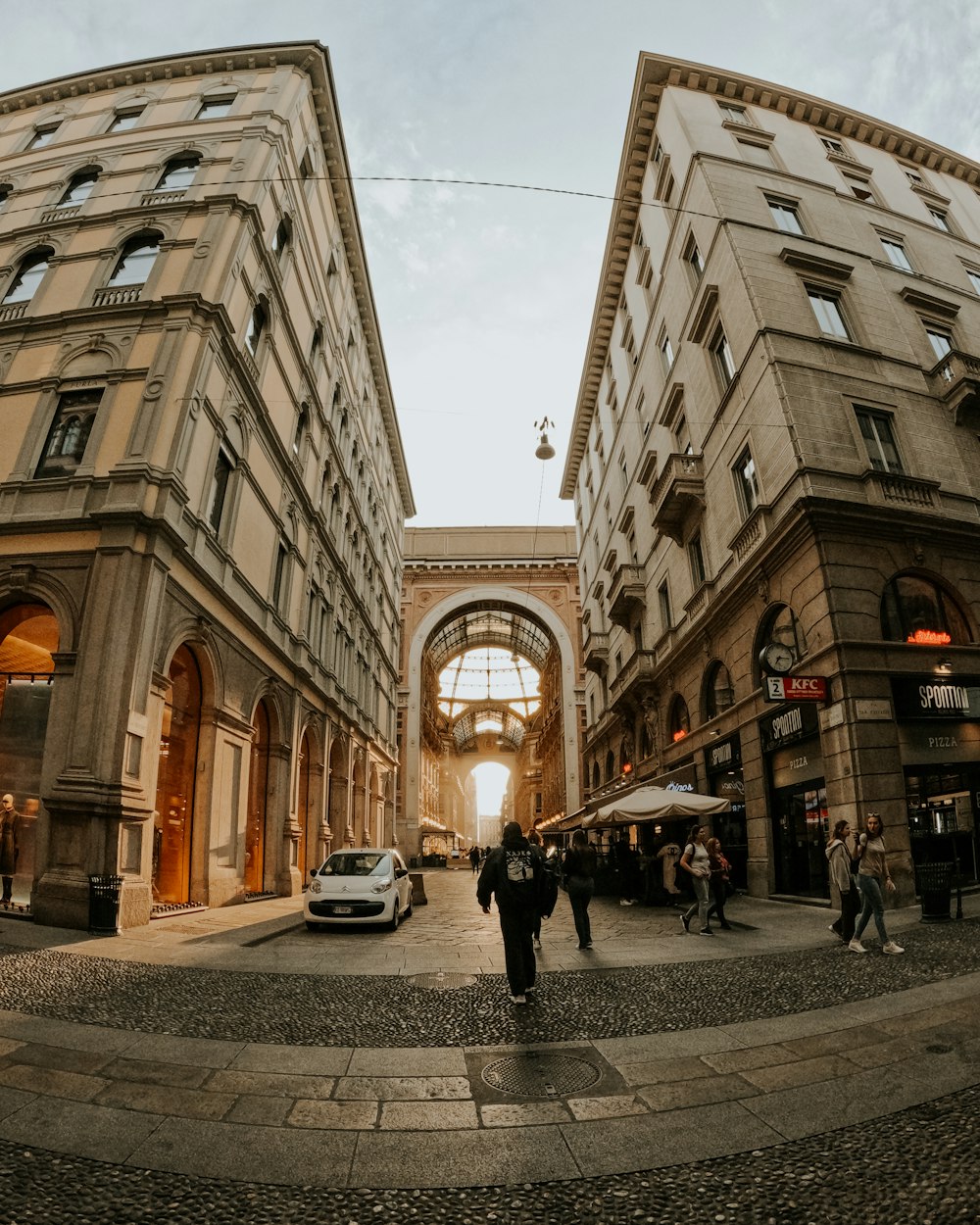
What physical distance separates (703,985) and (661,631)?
1756 centimetres

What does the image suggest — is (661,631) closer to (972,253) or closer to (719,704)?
(719,704)

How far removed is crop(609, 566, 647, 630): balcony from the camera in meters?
25.7

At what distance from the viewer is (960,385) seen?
16.1m

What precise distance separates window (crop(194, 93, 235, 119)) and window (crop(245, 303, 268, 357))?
26.1 ft

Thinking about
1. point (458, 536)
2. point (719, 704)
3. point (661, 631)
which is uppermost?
point (458, 536)

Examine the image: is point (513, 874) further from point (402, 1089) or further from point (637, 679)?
point (637, 679)

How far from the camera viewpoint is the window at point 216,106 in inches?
817

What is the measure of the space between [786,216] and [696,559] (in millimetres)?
10619

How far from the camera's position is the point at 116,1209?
2830mm

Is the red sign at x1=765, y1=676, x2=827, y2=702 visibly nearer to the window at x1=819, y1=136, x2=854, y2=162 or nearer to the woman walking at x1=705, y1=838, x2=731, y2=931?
the woman walking at x1=705, y1=838, x2=731, y2=931

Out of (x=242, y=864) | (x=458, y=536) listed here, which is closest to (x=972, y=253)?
(x=242, y=864)

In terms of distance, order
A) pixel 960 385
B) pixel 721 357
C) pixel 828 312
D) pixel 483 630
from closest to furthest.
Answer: pixel 960 385 → pixel 828 312 → pixel 721 357 → pixel 483 630

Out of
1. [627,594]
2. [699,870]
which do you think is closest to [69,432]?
[699,870]

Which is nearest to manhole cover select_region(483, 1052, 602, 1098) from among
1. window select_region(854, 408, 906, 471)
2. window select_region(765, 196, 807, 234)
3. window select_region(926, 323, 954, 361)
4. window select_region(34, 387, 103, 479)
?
window select_region(34, 387, 103, 479)
